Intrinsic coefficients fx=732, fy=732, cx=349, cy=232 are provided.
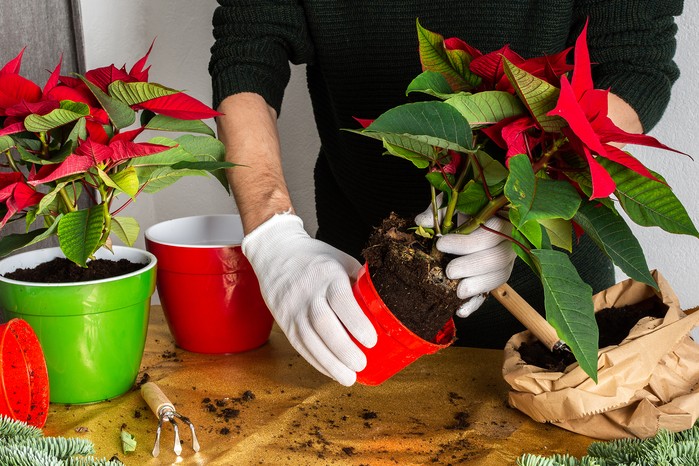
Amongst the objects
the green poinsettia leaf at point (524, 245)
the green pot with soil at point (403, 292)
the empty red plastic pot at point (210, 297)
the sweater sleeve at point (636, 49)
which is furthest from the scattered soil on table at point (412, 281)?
the sweater sleeve at point (636, 49)

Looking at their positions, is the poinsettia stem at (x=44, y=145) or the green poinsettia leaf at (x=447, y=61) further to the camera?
the poinsettia stem at (x=44, y=145)

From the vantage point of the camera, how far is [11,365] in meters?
0.91

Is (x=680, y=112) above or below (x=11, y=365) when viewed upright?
above

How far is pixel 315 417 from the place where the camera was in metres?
0.98

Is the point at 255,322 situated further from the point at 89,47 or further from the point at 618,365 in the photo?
the point at 89,47

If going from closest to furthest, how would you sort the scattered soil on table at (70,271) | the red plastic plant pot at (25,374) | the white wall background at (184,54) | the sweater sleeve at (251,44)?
1. the red plastic plant pot at (25,374)
2. the scattered soil on table at (70,271)
3. the sweater sleeve at (251,44)
4. the white wall background at (184,54)

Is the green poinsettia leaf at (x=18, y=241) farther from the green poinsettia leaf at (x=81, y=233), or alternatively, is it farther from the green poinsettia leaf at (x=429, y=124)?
the green poinsettia leaf at (x=429, y=124)

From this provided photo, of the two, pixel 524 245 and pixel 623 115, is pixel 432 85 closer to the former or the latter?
pixel 524 245

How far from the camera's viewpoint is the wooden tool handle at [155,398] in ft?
3.06

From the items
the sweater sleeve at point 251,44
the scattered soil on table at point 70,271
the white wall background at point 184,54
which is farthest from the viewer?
the white wall background at point 184,54

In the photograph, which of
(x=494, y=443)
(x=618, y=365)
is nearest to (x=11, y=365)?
(x=494, y=443)

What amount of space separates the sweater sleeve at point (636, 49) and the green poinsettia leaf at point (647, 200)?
458mm

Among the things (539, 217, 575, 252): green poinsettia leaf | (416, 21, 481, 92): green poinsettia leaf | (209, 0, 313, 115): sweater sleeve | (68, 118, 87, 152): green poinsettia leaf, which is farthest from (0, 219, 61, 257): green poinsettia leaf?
(539, 217, 575, 252): green poinsettia leaf

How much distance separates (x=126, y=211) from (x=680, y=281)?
4.78 feet
